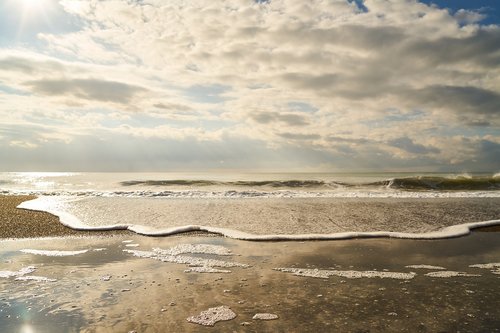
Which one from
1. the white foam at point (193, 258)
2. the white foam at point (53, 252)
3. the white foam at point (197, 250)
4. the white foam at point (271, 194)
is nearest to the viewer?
the white foam at point (193, 258)

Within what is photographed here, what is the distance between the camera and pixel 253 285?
7918mm

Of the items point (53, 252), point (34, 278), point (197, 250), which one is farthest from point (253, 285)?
point (53, 252)

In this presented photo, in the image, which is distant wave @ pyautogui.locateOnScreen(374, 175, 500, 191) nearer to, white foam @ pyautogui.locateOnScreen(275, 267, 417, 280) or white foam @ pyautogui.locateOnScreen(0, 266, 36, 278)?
white foam @ pyautogui.locateOnScreen(275, 267, 417, 280)

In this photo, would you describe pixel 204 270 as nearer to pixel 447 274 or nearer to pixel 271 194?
pixel 447 274

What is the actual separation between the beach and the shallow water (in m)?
0.02

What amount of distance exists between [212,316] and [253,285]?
1845 millimetres

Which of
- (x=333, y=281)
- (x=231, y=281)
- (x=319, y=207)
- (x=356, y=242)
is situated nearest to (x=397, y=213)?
(x=319, y=207)

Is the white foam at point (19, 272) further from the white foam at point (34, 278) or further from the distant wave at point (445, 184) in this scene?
the distant wave at point (445, 184)

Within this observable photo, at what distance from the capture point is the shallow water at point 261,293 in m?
5.91

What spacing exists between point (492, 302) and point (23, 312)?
8961 mm

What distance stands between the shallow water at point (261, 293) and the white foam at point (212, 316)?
0.46ft

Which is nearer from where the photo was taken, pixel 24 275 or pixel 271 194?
pixel 24 275

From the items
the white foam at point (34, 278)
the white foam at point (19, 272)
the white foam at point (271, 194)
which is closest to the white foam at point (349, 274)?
the white foam at point (34, 278)

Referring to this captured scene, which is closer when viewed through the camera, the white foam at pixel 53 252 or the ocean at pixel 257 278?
the ocean at pixel 257 278
